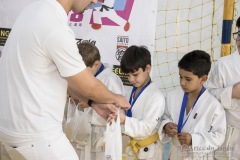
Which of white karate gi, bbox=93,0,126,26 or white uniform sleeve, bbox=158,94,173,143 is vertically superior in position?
white karate gi, bbox=93,0,126,26

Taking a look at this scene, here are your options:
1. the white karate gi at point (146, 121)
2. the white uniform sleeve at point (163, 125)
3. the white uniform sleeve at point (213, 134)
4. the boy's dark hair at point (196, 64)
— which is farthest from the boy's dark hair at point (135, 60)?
the white uniform sleeve at point (213, 134)

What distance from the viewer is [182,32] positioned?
13.9 ft

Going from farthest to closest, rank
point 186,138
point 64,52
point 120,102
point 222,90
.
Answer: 1. point 222,90
2. point 186,138
3. point 120,102
4. point 64,52

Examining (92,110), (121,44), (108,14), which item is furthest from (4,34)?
(92,110)

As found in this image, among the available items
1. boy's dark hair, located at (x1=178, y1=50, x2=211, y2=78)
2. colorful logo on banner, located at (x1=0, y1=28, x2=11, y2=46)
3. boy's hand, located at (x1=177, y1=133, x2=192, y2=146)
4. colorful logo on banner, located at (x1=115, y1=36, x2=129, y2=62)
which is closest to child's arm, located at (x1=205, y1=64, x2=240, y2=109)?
boy's dark hair, located at (x1=178, y1=50, x2=211, y2=78)

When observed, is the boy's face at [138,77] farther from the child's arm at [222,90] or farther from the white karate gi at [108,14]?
the white karate gi at [108,14]

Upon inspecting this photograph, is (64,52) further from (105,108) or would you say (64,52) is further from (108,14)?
(108,14)

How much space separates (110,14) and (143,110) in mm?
1296

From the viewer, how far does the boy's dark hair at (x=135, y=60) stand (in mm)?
3229

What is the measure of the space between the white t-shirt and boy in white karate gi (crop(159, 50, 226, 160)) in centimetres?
112

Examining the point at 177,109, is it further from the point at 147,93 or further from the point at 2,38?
the point at 2,38

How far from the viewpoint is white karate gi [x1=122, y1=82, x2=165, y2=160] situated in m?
3.07

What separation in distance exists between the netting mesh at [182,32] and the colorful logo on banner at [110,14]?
38 centimetres

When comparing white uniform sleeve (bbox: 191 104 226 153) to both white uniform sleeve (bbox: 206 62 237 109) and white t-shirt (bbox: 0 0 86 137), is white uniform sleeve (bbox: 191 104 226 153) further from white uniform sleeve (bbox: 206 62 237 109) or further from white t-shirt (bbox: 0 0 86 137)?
white t-shirt (bbox: 0 0 86 137)
